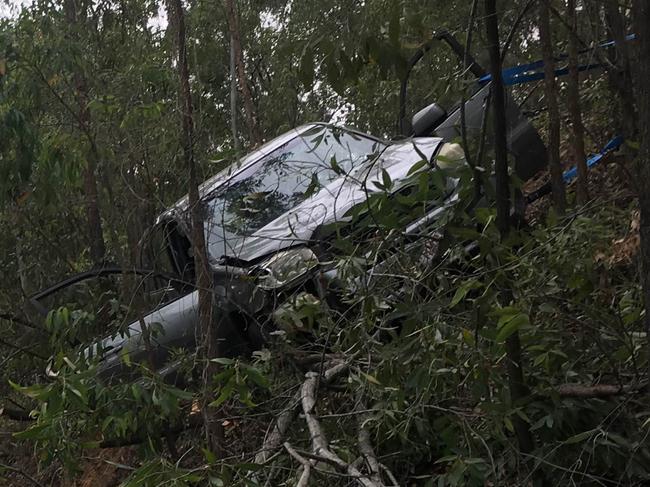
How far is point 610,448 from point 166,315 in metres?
3.44

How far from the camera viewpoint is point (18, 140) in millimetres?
7086

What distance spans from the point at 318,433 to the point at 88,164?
3.65 m

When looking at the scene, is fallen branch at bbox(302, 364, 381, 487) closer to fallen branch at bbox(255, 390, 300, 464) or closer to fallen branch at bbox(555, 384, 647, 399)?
fallen branch at bbox(255, 390, 300, 464)

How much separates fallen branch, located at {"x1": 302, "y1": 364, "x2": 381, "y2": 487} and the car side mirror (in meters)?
3.19

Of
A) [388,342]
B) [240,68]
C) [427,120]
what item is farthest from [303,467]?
[240,68]

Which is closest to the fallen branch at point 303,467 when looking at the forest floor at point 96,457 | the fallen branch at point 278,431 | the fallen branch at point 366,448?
the fallen branch at point 366,448

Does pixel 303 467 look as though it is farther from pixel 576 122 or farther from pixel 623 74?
pixel 576 122

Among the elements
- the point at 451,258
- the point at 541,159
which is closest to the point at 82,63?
the point at 541,159

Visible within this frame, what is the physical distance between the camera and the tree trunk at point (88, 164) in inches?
255

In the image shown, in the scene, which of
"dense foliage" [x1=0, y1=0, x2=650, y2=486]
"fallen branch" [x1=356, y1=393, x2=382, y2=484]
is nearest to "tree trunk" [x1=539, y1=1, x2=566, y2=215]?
"dense foliage" [x1=0, y1=0, x2=650, y2=486]

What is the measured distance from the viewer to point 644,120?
2.49 meters

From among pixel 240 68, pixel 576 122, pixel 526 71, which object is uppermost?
pixel 240 68

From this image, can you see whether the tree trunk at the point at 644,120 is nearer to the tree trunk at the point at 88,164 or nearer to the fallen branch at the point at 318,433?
the fallen branch at the point at 318,433

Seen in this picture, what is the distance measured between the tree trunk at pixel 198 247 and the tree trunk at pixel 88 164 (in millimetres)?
857
